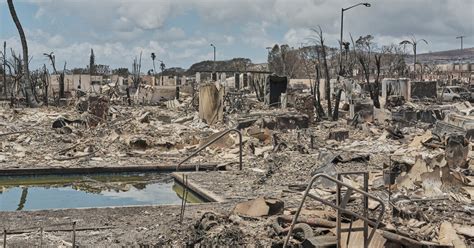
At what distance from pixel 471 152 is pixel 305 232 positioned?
8.08 metres

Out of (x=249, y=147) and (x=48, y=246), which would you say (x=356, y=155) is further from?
(x=48, y=246)

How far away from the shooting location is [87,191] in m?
15.1

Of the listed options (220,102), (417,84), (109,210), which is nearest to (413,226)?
(109,210)

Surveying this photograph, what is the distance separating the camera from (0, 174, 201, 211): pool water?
45.2ft

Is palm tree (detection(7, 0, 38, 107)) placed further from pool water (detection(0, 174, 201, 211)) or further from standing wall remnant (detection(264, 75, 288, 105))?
pool water (detection(0, 174, 201, 211))

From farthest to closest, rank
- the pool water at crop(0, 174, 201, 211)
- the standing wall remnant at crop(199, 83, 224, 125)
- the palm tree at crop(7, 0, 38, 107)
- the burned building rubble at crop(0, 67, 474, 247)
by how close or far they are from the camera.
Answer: the palm tree at crop(7, 0, 38, 107)
the standing wall remnant at crop(199, 83, 224, 125)
the pool water at crop(0, 174, 201, 211)
the burned building rubble at crop(0, 67, 474, 247)

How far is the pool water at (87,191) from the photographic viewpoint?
1377 centimetres

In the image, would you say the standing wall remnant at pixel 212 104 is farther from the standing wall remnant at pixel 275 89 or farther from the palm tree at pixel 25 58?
the palm tree at pixel 25 58

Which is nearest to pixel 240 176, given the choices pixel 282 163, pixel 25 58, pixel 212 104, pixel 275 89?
pixel 282 163

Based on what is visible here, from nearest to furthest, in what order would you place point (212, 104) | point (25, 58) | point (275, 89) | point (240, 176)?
point (240, 176) < point (212, 104) < point (275, 89) < point (25, 58)

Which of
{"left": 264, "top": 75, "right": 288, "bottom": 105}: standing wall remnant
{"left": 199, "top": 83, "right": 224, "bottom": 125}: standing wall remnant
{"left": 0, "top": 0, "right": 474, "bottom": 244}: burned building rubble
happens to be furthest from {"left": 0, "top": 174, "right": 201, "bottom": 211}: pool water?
{"left": 264, "top": 75, "right": 288, "bottom": 105}: standing wall remnant

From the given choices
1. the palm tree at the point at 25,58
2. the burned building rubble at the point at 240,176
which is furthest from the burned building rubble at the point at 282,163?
the palm tree at the point at 25,58

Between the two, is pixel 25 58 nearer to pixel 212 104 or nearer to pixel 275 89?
pixel 212 104

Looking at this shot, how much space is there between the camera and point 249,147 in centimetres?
1844
